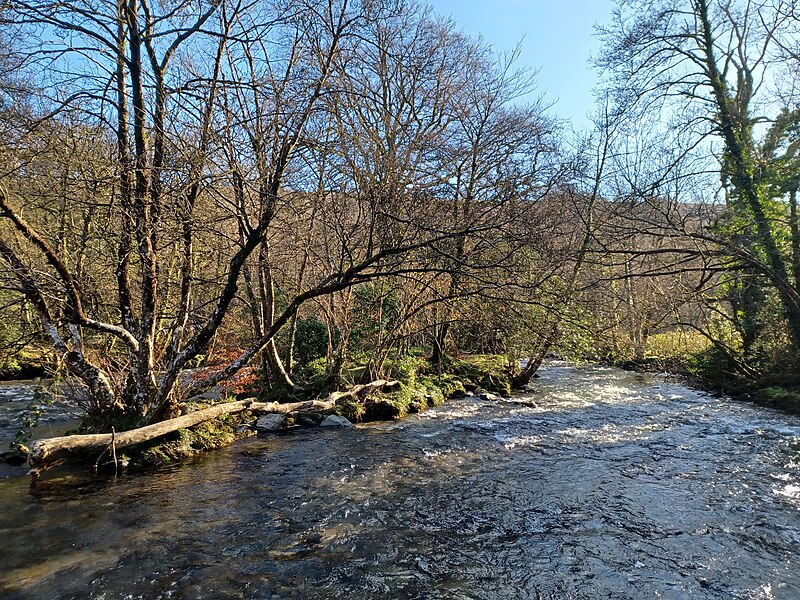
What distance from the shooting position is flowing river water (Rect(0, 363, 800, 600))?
427 cm

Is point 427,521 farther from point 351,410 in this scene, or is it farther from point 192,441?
point 351,410

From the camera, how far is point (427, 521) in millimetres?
5598

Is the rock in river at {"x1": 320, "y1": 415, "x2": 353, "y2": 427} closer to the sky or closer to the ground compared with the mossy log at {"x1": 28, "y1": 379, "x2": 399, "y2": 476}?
closer to the ground

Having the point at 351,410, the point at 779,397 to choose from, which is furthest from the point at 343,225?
the point at 779,397

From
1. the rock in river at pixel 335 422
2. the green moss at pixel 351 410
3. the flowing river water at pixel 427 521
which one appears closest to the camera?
the flowing river water at pixel 427 521

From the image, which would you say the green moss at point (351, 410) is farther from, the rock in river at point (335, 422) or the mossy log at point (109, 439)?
the mossy log at point (109, 439)

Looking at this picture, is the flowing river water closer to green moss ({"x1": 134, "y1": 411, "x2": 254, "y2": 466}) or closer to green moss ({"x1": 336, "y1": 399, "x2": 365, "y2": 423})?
green moss ({"x1": 134, "y1": 411, "x2": 254, "y2": 466})

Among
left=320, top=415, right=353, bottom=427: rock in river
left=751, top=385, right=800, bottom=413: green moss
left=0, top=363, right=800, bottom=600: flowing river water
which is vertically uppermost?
left=751, top=385, right=800, bottom=413: green moss

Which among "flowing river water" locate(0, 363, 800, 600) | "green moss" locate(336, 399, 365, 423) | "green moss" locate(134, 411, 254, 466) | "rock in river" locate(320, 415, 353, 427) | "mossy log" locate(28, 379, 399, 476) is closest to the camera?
"flowing river water" locate(0, 363, 800, 600)

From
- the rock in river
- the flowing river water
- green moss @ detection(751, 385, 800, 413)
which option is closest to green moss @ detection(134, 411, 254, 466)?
the flowing river water

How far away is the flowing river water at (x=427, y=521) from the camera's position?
427 centimetres

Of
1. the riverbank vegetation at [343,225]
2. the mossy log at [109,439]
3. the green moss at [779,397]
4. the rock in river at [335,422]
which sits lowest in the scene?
the rock in river at [335,422]

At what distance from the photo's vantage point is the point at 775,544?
493cm

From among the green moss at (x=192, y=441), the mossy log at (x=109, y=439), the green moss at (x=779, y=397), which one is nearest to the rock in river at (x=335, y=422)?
the mossy log at (x=109, y=439)
